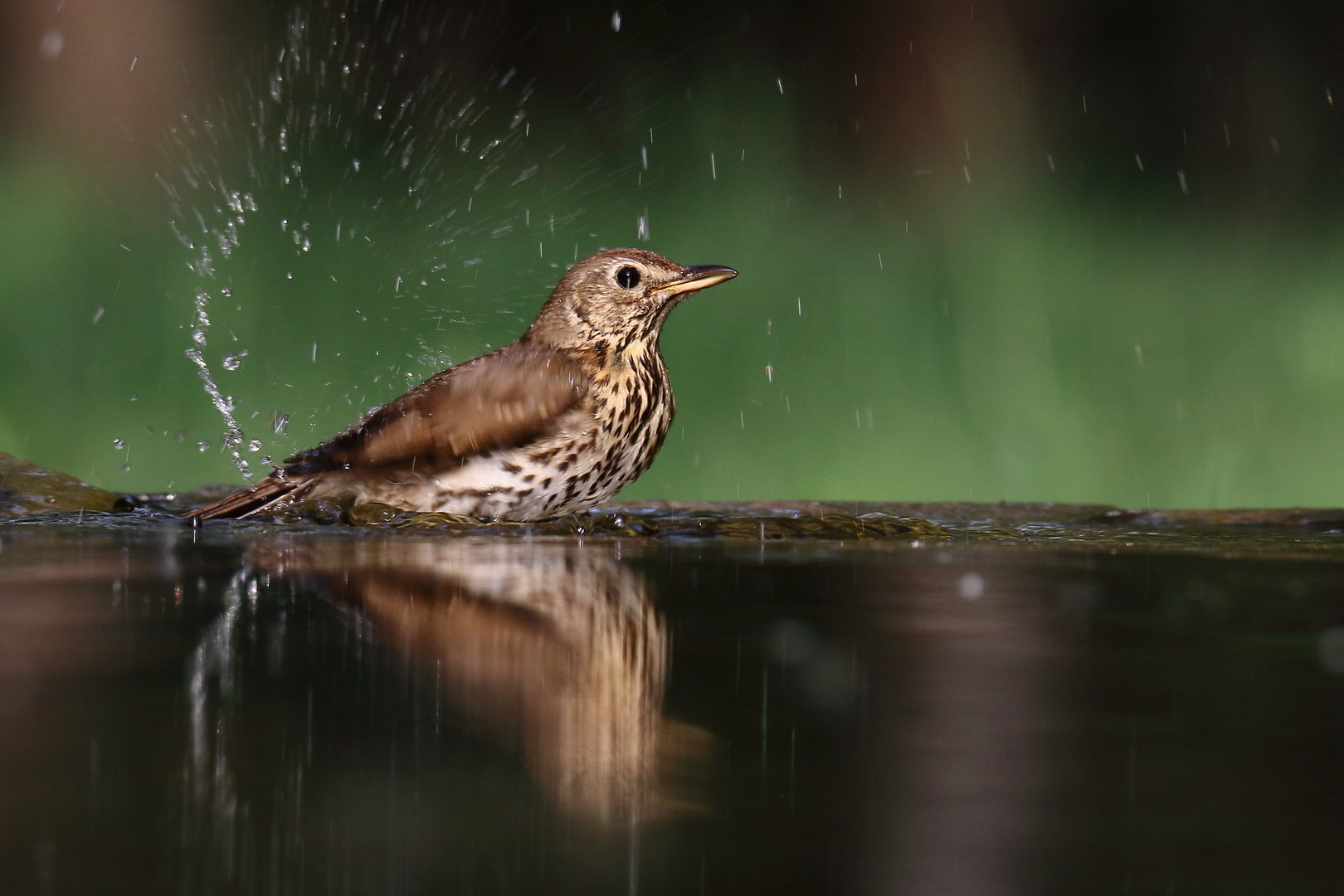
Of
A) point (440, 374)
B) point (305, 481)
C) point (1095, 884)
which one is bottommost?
point (1095, 884)

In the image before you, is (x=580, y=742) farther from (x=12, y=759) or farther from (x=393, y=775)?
(x=12, y=759)

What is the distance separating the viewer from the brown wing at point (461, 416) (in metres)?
4.79

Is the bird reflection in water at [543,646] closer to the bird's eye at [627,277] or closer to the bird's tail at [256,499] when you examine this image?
the bird's tail at [256,499]

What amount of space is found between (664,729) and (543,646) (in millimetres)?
599

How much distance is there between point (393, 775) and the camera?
1592 mm

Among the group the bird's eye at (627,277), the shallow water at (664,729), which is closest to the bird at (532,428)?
the bird's eye at (627,277)

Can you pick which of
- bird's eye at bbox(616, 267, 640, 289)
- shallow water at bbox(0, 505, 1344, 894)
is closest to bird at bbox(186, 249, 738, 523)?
bird's eye at bbox(616, 267, 640, 289)

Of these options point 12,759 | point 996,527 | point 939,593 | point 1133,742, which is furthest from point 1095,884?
point 996,527

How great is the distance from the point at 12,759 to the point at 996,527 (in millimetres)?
3574

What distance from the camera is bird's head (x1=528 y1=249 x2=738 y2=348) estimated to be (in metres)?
5.18

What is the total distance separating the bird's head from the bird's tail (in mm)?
973

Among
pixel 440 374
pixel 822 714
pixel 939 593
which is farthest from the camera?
pixel 440 374

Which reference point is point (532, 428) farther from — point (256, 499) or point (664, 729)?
point (664, 729)

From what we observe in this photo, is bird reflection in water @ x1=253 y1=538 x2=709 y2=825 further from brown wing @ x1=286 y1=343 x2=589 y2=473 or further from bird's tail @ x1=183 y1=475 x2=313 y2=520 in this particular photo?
bird's tail @ x1=183 y1=475 x2=313 y2=520
